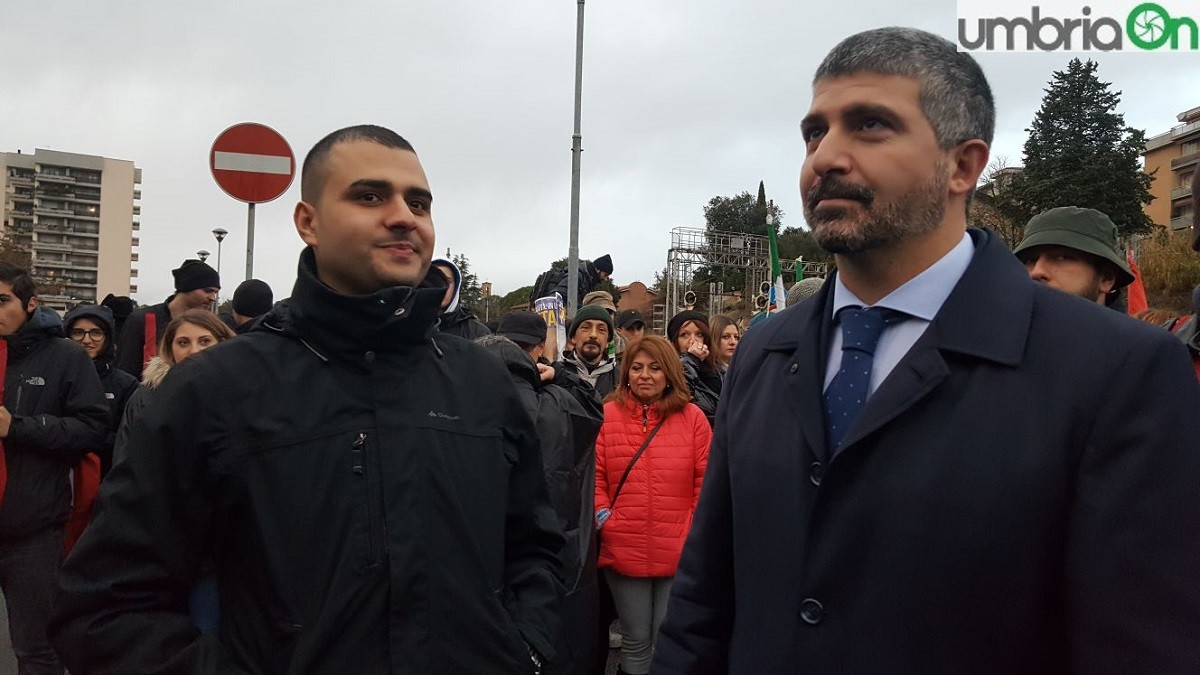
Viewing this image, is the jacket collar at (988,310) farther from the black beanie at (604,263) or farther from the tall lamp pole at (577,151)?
the tall lamp pole at (577,151)

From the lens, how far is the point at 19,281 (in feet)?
16.9

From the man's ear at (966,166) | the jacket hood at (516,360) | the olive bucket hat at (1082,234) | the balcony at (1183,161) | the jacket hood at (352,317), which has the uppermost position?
the balcony at (1183,161)

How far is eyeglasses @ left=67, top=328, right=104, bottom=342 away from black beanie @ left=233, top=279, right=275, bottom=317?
0.92m

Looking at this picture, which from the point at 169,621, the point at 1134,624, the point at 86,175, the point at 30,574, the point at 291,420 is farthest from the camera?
the point at 86,175

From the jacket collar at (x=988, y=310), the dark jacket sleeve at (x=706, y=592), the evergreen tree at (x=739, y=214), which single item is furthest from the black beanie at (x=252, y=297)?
the evergreen tree at (x=739, y=214)

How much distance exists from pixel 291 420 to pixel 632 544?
351 cm

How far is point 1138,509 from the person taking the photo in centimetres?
159

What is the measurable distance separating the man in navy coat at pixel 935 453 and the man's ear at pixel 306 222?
1.20m

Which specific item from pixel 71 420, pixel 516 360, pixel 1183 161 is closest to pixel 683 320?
pixel 516 360

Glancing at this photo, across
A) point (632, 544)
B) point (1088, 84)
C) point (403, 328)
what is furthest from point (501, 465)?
point (1088, 84)

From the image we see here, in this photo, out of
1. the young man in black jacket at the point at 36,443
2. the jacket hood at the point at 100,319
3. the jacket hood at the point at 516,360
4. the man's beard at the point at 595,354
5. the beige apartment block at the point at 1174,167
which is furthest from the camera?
the beige apartment block at the point at 1174,167

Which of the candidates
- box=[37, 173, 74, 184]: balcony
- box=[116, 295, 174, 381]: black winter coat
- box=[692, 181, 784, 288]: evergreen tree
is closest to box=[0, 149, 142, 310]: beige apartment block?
box=[37, 173, 74, 184]: balcony

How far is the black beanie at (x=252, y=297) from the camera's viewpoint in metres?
6.72

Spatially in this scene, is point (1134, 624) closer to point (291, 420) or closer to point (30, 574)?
point (291, 420)
